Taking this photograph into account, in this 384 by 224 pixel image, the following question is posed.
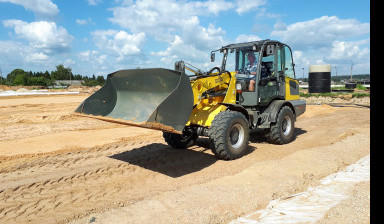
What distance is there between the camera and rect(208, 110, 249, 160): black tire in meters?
5.68

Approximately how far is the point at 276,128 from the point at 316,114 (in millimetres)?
8318

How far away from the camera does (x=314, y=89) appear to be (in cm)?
2306

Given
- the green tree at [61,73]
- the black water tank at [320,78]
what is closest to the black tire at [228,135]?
the black water tank at [320,78]

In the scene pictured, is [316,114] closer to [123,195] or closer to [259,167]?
[259,167]

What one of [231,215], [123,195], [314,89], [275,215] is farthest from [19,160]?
[314,89]

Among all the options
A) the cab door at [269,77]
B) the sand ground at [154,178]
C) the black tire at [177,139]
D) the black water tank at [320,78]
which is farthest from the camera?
the black water tank at [320,78]

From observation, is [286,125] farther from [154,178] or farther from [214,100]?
[154,178]

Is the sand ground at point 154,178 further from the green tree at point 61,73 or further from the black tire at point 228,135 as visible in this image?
the green tree at point 61,73

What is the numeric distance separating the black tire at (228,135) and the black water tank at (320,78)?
742 inches

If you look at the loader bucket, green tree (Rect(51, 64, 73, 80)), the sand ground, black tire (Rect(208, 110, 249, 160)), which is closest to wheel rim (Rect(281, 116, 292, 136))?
the sand ground

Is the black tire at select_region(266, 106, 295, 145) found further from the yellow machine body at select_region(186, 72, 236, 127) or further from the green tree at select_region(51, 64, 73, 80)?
the green tree at select_region(51, 64, 73, 80)

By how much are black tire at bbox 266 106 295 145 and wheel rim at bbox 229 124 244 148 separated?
1.60 meters

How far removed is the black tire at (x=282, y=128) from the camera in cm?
750

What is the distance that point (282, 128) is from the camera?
7.95 meters
